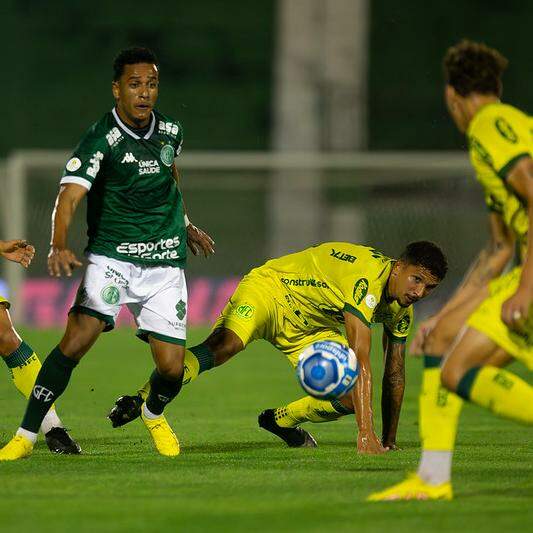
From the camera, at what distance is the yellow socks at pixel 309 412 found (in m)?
8.45

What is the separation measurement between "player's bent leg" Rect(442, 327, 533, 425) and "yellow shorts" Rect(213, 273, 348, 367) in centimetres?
278

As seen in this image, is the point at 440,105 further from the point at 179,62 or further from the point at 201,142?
the point at 179,62

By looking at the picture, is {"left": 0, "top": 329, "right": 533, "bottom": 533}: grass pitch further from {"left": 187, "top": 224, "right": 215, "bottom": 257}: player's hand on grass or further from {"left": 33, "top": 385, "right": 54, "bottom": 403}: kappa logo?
{"left": 187, "top": 224, "right": 215, "bottom": 257}: player's hand on grass

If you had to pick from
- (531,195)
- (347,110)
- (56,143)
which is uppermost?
(531,195)

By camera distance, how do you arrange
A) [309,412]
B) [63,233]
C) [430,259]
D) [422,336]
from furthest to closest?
[309,412]
[430,259]
[63,233]
[422,336]

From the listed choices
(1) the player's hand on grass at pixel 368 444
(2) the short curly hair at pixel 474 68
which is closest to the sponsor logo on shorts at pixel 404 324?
(1) the player's hand on grass at pixel 368 444

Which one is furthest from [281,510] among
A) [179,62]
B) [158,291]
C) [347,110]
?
[179,62]

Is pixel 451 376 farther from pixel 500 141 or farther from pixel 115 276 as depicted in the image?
pixel 115 276

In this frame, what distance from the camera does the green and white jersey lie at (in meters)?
7.58

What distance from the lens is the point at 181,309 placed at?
7.88m

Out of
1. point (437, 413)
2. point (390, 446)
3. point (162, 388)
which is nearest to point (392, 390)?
point (390, 446)

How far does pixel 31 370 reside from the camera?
8.23 metres

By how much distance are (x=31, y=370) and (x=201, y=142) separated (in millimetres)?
23402

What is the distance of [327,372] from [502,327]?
1682 millimetres
